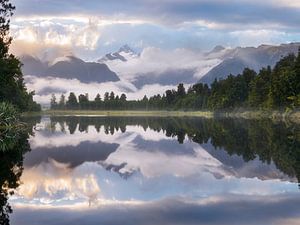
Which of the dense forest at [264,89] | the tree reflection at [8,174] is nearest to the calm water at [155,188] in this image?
the tree reflection at [8,174]

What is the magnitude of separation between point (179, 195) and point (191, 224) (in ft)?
13.4

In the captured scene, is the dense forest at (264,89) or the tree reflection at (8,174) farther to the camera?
the dense forest at (264,89)

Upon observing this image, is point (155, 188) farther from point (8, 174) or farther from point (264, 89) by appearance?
point (264, 89)

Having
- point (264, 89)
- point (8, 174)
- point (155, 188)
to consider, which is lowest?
point (8, 174)

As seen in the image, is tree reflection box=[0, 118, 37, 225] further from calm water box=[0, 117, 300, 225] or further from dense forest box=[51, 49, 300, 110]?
dense forest box=[51, 49, 300, 110]

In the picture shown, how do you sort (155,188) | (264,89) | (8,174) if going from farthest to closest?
1. (264,89)
2. (8,174)
3. (155,188)

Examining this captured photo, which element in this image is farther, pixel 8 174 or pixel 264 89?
pixel 264 89

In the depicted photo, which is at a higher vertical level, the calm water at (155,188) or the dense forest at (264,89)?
the dense forest at (264,89)

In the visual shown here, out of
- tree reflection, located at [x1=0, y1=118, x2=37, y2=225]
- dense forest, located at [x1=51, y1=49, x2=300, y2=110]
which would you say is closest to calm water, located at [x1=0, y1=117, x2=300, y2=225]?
tree reflection, located at [x1=0, y1=118, x2=37, y2=225]

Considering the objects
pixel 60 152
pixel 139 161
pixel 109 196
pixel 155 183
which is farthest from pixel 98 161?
pixel 109 196

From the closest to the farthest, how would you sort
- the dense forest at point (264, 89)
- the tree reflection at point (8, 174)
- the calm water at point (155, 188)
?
the calm water at point (155, 188) → the tree reflection at point (8, 174) → the dense forest at point (264, 89)

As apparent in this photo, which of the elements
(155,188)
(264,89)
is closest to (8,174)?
(155,188)

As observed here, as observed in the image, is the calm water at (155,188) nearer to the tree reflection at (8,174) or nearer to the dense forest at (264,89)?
the tree reflection at (8,174)

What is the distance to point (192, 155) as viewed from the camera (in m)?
33.4
